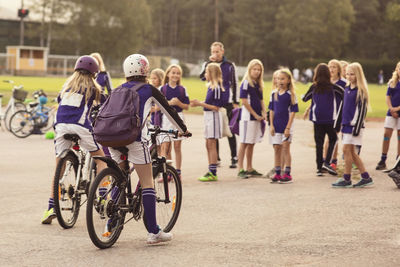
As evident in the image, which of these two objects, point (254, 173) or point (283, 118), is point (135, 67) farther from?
point (254, 173)

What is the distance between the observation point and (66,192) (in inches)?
290

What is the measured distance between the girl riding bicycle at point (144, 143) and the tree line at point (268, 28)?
3459 inches

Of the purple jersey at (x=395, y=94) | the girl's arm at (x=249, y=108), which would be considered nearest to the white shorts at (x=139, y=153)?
the girl's arm at (x=249, y=108)

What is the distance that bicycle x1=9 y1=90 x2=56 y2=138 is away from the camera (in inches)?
681

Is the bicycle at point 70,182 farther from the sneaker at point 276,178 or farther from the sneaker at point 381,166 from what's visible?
the sneaker at point 381,166

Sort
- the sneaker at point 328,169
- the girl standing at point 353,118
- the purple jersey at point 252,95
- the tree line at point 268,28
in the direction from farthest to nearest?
the tree line at point 268,28 → the sneaker at point 328,169 → the purple jersey at point 252,95 → the girl standing at point 353,118

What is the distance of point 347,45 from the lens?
108 m

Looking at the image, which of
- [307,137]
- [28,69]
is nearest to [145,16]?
[28,69]

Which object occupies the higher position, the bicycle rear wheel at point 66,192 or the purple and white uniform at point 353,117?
the purple and white uniform at point 353,117

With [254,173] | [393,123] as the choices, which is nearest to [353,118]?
[254,173]

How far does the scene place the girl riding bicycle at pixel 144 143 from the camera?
6.39 metres

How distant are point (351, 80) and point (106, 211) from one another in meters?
5.22

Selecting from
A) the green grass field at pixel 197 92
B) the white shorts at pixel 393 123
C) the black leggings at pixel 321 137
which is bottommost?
the green grass field at pixel 197 92

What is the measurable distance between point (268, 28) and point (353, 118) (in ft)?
331
